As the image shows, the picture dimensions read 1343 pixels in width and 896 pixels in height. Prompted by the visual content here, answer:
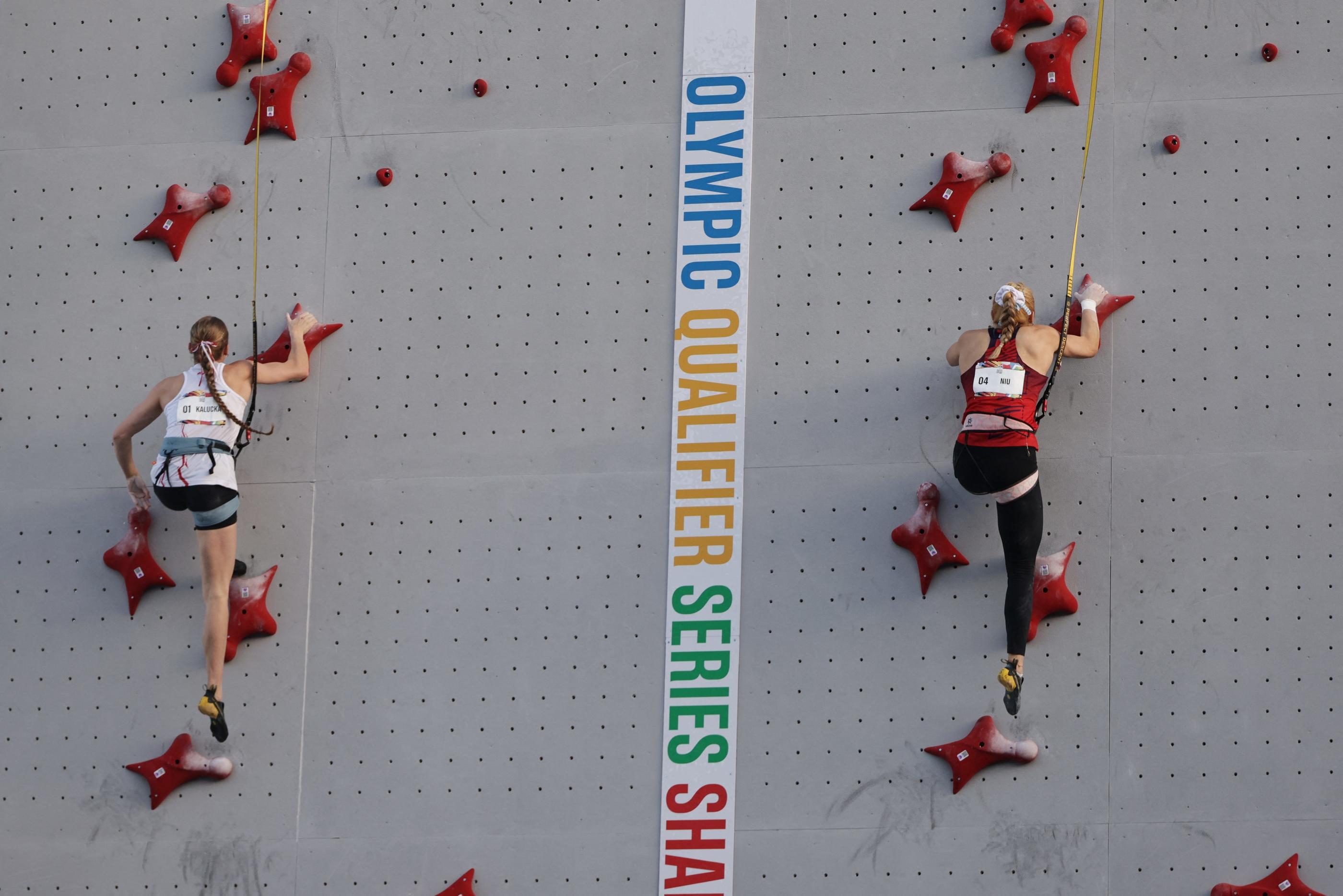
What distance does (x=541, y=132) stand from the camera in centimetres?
607

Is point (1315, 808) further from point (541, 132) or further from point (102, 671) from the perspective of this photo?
point (102, 671)

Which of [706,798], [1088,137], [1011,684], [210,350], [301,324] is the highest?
[1088,137]

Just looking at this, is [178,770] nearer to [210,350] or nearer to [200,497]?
[200,497]

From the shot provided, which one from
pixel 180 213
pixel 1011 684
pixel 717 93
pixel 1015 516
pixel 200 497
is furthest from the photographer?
pixel 180 213

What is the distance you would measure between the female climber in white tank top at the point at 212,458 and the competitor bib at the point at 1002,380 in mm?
2511

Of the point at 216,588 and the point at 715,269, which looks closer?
the point at 216,588

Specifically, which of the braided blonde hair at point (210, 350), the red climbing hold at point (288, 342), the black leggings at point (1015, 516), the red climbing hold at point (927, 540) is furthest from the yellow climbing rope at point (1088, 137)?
the braided blonde hair at point (210, 350)

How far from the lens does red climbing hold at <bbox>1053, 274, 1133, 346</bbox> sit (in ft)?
18.6

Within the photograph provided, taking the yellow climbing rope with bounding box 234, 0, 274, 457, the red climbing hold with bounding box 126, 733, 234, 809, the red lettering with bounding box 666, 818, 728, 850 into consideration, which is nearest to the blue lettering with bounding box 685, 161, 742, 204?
the yellow climbing rope with bounding box 234, 0, 274, 457

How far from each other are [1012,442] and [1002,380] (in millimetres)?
Result: 218

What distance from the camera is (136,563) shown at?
590 cm

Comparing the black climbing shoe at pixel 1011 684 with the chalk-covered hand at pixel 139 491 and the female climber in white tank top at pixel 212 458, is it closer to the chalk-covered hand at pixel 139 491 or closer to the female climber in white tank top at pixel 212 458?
the female climber in white tank top at pixel 212 458

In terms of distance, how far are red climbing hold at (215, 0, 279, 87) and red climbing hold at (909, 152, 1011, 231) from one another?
2.77 meters

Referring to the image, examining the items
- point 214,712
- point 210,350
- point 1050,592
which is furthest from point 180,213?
point 1050,592
